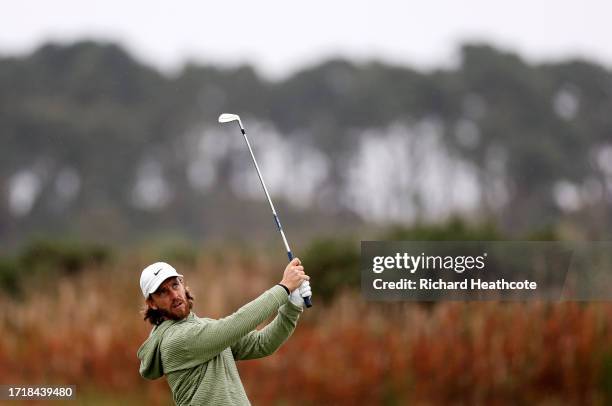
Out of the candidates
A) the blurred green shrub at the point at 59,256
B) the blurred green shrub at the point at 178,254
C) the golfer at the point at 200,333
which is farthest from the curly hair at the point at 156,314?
the blurred green shrub at the point at 178,254

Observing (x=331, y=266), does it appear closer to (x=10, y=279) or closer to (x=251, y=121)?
(x=10, y=279)

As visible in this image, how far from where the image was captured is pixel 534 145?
93.2ft

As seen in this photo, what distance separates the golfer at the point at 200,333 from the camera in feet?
12.2

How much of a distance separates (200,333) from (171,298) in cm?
20

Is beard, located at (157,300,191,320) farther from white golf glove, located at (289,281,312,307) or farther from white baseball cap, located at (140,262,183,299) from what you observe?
white golf glove, located at (289,281,312,307)

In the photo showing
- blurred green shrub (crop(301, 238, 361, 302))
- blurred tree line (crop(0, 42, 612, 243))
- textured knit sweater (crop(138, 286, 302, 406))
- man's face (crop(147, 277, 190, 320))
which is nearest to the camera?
textured knit sweater (crop(138, 286, 302, 406))

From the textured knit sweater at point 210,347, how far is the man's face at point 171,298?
4 cm

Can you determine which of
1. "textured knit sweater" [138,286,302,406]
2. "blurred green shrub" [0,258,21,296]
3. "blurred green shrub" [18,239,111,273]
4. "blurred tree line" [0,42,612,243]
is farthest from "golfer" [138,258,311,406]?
"blurred tree line" [0,42,612,243]

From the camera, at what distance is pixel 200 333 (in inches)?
146

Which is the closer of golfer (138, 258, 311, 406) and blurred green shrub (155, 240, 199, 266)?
golfer (138, 258, 311, 406)

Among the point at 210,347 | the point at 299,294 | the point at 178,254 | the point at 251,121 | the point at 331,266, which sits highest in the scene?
the point at 251,121

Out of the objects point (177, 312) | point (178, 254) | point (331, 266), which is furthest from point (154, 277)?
point (178, 254)

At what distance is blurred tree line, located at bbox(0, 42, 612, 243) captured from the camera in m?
27.7

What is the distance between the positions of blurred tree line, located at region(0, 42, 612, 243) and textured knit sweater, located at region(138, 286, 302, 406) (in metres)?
21.1
